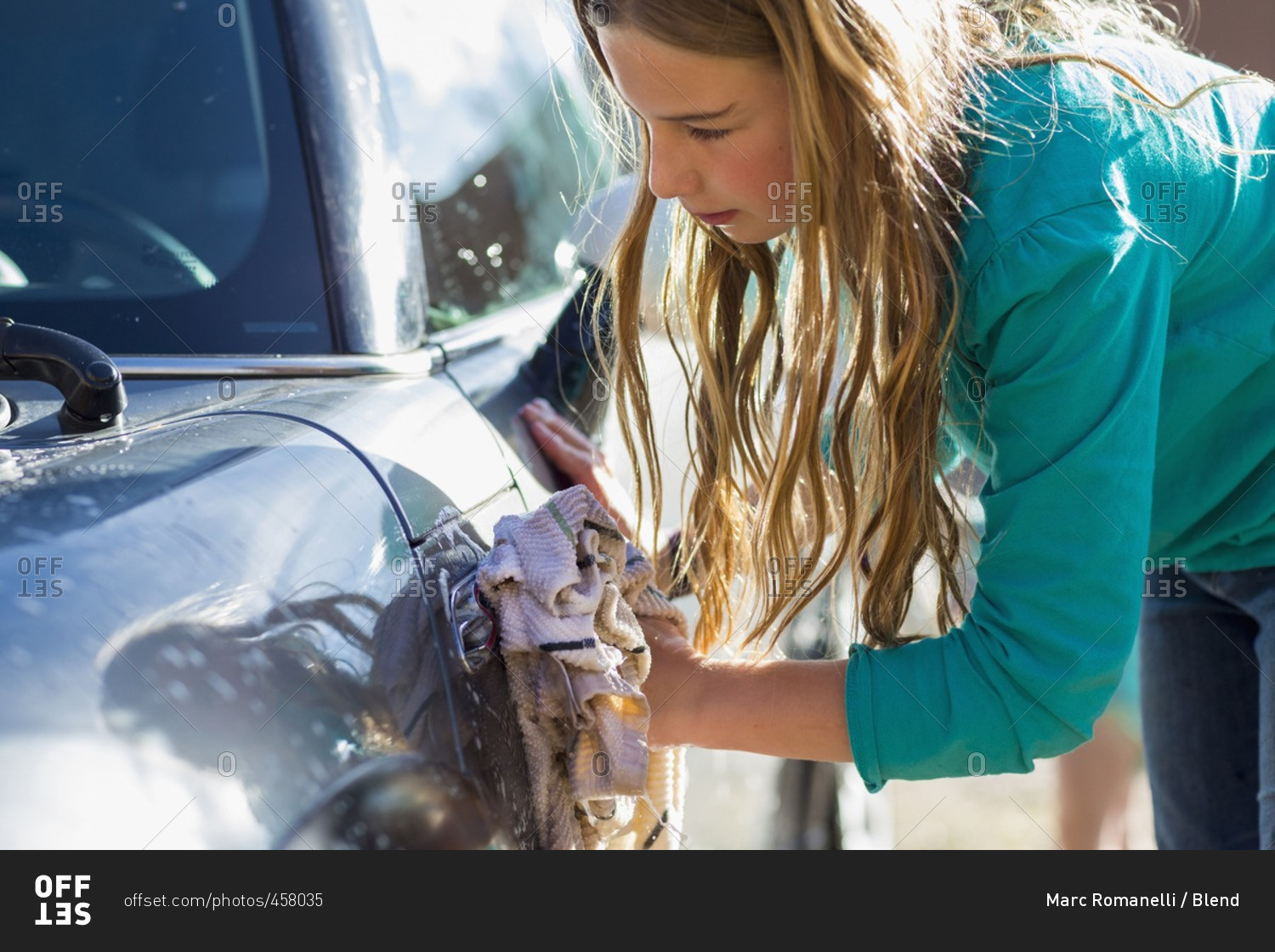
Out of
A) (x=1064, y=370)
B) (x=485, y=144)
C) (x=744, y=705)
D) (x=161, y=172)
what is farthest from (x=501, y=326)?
(x=1064, y=370)

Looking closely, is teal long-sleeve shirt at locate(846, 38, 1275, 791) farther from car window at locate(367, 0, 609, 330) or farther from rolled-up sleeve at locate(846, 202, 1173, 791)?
car window at locate(367, 0, 609, 330)

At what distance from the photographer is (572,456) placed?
68.8 inches

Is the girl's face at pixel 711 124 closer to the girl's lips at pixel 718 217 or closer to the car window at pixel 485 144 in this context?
the girl's lips at pixel 718 217

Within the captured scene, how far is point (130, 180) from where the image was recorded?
158cm

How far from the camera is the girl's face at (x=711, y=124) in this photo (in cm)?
125

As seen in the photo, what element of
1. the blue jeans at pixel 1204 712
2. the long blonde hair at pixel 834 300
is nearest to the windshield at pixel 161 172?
the long blonde hair at pixel 834 300

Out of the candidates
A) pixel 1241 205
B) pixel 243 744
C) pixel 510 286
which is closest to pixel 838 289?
pixel 1241 205

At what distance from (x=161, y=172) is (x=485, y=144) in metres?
0.64

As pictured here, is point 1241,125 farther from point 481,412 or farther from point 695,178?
point 481,412

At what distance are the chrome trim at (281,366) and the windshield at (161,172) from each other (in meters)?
0.04

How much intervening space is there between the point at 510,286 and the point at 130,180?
733mm

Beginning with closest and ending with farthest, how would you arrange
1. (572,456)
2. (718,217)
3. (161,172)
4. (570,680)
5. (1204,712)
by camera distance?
(570,680)
(718,217)
(161,172)
(572,456)
(1204,712)

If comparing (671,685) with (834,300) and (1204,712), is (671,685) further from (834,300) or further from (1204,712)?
(1204,712)
